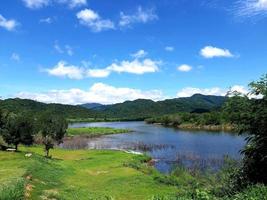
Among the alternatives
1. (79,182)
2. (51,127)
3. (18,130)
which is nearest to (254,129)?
(79,182)

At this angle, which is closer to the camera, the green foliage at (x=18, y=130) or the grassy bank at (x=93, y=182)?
the grassy bank at (x=93, y=182)

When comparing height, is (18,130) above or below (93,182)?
above

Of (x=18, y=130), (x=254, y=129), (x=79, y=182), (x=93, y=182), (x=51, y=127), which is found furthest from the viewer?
(x=51, y=127)

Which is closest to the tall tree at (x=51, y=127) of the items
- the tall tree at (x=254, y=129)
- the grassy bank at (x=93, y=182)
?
the grassy bank at (x=93, y=182)

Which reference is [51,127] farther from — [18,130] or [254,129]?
[254,129]

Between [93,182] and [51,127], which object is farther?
[51,127]

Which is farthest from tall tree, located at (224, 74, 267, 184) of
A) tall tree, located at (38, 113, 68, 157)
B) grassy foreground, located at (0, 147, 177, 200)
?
tall tree, located at (38, 113, 68, 157)

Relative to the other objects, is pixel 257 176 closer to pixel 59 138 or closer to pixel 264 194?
pixel 264 194

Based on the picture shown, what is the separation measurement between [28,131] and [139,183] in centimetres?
4028

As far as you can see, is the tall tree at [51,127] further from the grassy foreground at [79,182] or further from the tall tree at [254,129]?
the tall tree at [254,129]

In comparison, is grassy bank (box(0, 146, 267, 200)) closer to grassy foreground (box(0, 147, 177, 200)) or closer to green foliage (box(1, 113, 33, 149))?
grassy foreground (box(0, 147, 177, 200))

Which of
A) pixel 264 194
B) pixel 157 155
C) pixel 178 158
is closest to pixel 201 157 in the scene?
pixel 178 158

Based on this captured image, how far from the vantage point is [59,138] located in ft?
334

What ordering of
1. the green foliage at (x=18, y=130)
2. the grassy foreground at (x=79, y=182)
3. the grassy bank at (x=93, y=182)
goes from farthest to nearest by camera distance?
1. the green foliage at (x=18, y=130)
2. the grassy foreground at (x=79, y=182)
3. the grassy bank at (x=93, y=182)
